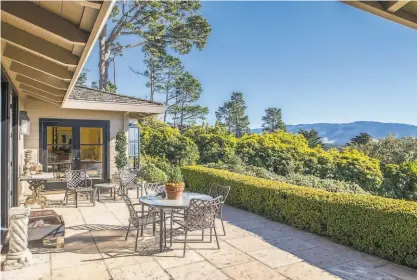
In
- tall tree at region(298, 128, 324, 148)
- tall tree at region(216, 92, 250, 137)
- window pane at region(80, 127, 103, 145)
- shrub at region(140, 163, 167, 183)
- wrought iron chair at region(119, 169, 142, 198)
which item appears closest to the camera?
wrought iron chair at region(119, 169, 142, 198)

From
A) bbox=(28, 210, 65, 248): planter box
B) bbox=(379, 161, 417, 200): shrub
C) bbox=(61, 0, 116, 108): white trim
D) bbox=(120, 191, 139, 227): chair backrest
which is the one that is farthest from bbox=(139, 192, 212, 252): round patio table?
bbox=(379, 161, 417, 200): shrub

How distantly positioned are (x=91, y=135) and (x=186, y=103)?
769 inches

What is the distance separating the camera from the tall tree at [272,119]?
37.8 metres

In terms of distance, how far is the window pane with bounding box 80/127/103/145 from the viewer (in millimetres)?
9219

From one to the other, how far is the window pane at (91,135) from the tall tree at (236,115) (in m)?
26.9

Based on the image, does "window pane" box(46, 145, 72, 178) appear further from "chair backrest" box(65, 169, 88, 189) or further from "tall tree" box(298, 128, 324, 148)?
"tall tree" box(298, 128, 324, 148)

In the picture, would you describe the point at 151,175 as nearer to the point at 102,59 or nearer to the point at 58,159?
the point at 58,159

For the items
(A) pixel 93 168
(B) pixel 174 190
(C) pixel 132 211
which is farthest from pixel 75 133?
(B) pixel 174 190

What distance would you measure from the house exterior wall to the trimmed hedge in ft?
14.4

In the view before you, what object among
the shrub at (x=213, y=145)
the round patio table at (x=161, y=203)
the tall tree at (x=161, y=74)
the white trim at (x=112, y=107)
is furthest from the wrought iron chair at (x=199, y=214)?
the tall tree at (x=161, y=74)

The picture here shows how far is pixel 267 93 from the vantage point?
1962 inches

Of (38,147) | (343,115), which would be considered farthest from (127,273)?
(343,115)

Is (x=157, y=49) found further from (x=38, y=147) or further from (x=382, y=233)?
(x=382, y=233)

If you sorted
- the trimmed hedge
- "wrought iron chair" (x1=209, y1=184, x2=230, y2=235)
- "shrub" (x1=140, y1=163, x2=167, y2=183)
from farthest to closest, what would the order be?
1. "shrub" (x1=140, y1=163, x2=167, y2=183)
2. "wrought iron chair" (x1=209, y1=184, x2=230, y2=235)
3. the trimmed hedge
